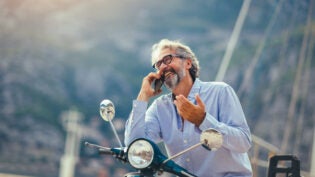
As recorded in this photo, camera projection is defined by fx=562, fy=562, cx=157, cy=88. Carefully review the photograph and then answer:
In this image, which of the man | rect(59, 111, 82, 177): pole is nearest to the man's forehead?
the man

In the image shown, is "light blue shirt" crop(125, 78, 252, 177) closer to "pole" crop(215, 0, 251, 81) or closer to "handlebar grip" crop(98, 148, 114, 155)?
"handlebar grip" crop(98, 148, 114, 155)

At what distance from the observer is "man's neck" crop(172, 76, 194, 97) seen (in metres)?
2.83

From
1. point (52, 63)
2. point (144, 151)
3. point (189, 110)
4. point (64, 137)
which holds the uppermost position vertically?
point (52, 63)

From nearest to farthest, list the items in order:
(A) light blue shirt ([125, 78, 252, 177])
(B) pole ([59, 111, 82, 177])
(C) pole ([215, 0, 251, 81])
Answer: (A) light blue shirt ([125, 78, 252, 177]) < (C) pole ([215, 0, 251, 81]) < (B) pole ([59, 111, 82, 177])

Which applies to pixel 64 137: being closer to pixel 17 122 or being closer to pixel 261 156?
pixel 17 122

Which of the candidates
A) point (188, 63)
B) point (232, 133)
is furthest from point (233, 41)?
point (232, 133)

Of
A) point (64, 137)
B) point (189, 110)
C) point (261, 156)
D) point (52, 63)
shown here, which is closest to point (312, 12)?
point (189, 110)

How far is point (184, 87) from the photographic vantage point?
9.40 feet

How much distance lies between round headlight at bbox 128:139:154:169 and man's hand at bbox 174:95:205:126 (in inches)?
9.0

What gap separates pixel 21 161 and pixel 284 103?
81.6 feet

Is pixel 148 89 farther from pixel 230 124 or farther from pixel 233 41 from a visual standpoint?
pixel 233 41

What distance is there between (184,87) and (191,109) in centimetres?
60

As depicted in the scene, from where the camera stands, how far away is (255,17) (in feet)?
180

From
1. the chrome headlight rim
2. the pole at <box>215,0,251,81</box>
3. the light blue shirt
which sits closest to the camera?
the chrome headlight rim
